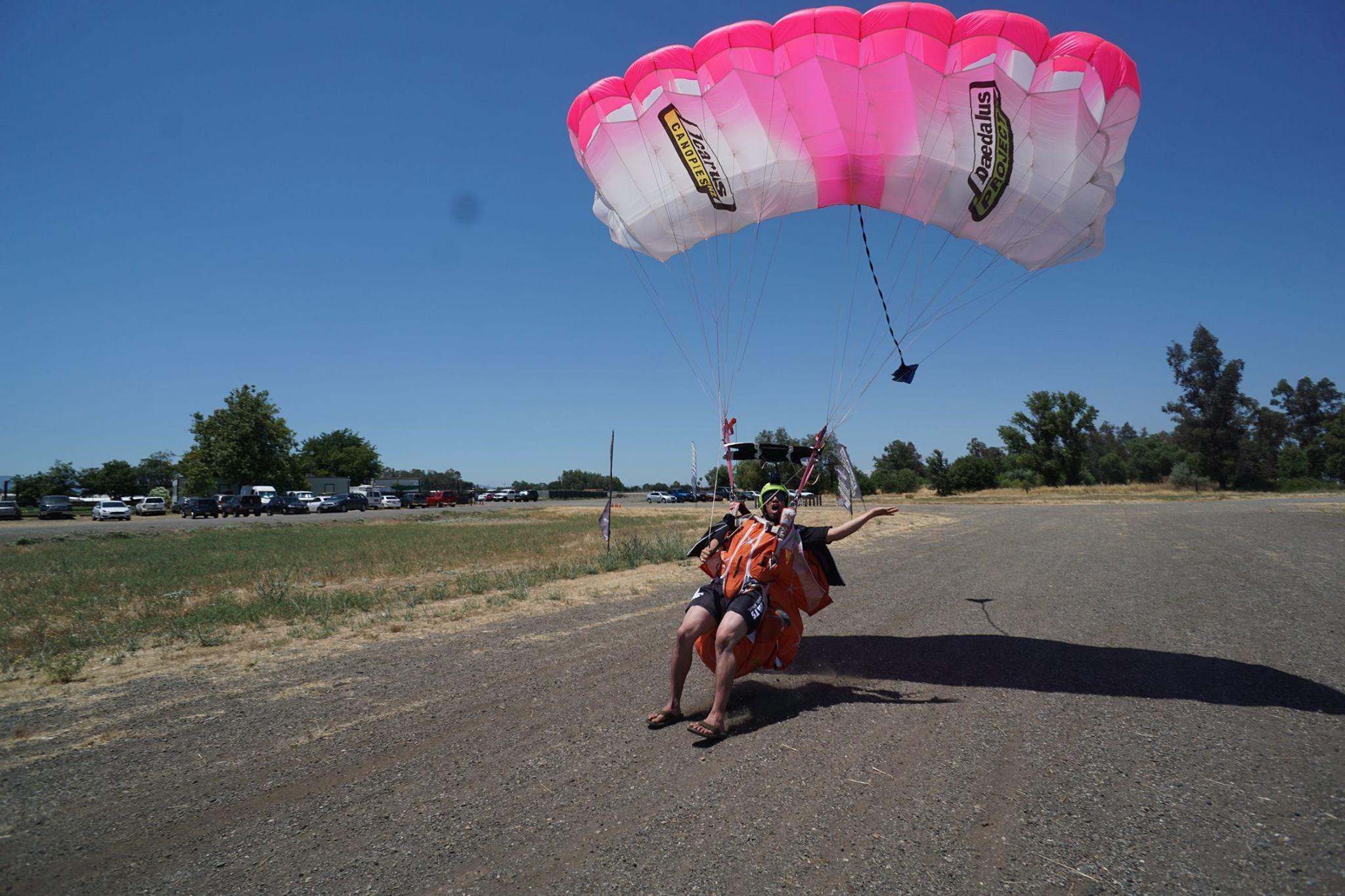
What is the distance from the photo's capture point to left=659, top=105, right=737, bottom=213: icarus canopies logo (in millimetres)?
7867

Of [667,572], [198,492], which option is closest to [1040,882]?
[667,572]

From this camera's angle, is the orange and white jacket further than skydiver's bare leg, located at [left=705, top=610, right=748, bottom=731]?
Yes

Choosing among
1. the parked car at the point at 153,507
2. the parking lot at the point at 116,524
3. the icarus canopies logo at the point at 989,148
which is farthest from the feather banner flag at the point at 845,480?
the parked car at the point at 153,507

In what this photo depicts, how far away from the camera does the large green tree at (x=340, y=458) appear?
361ft

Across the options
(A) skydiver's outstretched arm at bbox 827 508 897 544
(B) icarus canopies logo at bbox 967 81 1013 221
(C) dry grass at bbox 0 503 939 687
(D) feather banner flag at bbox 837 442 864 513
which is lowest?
(C) dry grass at bbox 0 503 939 687

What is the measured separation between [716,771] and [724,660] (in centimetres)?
92

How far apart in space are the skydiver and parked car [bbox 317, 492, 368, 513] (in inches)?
2401

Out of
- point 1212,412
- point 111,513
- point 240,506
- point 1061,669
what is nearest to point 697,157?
point 1061,669

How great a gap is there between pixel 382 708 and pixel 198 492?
273 feet

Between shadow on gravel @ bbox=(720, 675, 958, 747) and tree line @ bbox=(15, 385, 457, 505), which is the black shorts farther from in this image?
tree line @ bbox=(15, 385, 457, 505)

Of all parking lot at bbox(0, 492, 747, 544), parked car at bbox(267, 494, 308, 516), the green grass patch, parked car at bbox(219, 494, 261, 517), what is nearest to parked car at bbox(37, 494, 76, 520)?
parking lot at bbox(0, 492, 747, 544)

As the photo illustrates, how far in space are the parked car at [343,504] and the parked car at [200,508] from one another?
9366 millimetres

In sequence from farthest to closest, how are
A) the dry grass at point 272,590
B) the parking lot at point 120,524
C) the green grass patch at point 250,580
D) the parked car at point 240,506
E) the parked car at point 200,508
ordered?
the parked car at point 240,506
the parked car at point 200,508
the parking lot at point 120,524
the green grass patch at point 250,580
the dry grass at point 272,590

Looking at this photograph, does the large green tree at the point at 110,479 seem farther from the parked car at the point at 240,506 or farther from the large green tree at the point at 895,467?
the large green tree at the point at 895,467
